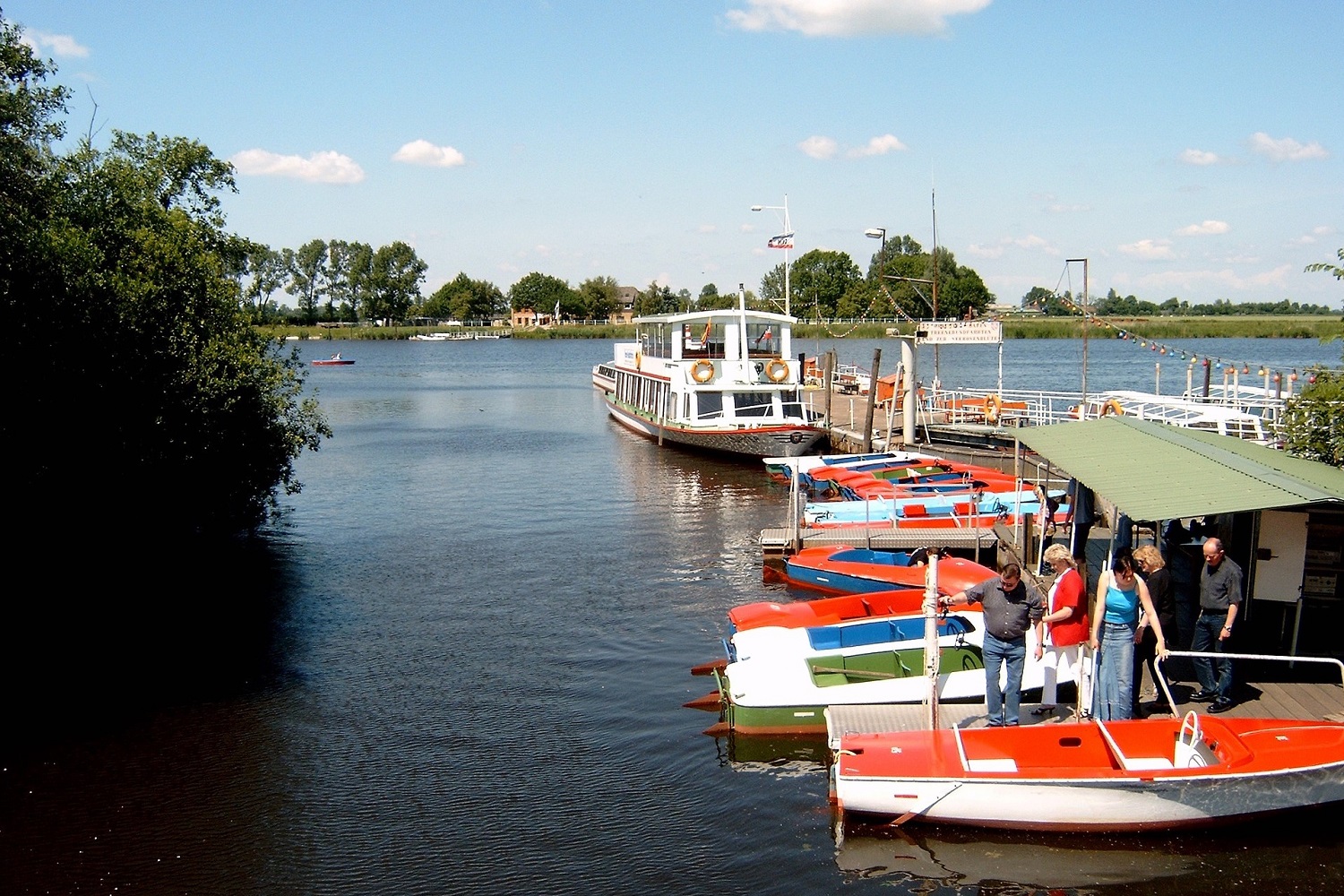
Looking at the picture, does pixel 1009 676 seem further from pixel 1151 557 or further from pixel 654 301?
pixel 654 301

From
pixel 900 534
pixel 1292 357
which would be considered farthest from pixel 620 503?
pixel 1292 357

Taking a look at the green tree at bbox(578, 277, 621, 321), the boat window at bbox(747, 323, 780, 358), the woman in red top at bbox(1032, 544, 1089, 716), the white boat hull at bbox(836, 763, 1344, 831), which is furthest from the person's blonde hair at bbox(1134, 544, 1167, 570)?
the green tree at bbox(578, 277, 621, 321)

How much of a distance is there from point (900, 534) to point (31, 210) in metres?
16.8

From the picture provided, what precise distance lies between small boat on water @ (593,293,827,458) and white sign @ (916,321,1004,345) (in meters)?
6.90

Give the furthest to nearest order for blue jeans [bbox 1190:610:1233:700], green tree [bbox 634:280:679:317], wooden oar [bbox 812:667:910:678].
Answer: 1. green tree [bbox 634:280:679:317]
2. wooden oar [bbox 812:667:910:678]
3. blue jeans [bbox 1190:610:1233:700]

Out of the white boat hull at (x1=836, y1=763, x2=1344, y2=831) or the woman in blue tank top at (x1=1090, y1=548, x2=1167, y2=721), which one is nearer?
the white boat hull at (x1=836, y1=763, x2=1344, y2=831)

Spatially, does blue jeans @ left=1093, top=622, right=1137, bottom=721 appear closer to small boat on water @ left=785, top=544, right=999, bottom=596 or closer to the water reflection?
the water reflection

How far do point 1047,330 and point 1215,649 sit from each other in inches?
5277

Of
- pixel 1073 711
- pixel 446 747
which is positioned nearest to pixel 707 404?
pixel 446 747

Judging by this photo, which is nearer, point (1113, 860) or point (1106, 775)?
point (1106, 775)

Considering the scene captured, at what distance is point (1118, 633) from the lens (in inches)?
386

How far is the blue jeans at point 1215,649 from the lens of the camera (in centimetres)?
1016

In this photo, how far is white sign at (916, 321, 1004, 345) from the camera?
2720 cm

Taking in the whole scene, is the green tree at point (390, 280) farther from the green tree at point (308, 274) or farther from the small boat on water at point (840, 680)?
the small boat on water at point (840, 680)
